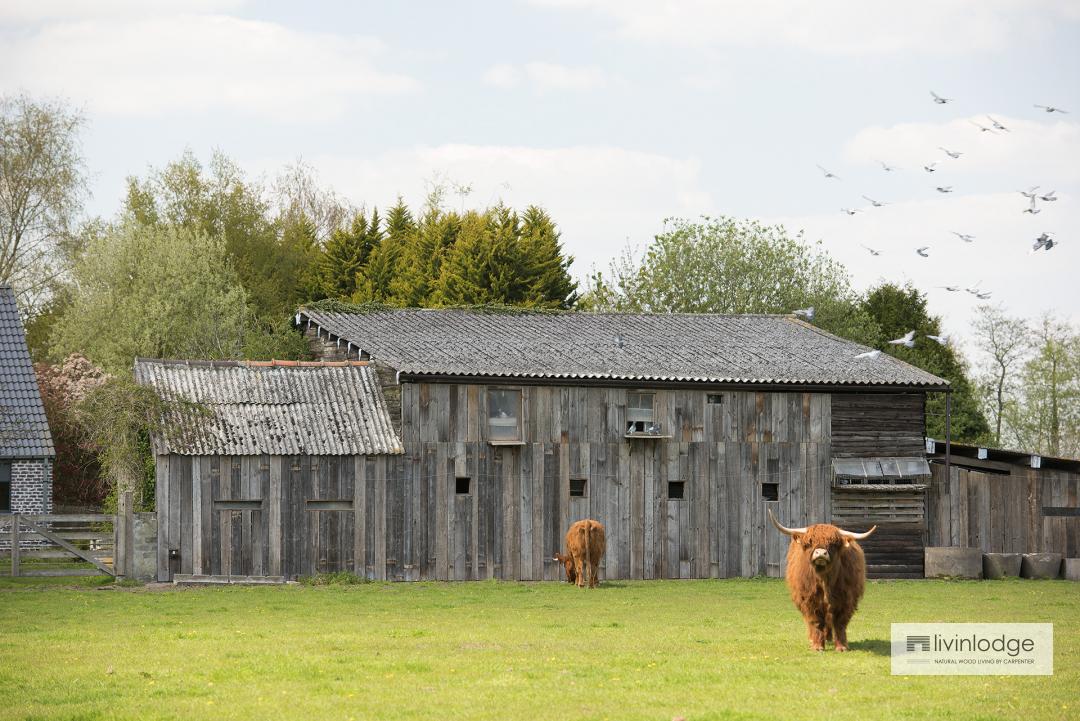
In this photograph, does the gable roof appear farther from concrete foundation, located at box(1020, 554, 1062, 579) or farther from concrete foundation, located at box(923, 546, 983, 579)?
concrete foundation, located at box(1020, 554, 1062, 579)

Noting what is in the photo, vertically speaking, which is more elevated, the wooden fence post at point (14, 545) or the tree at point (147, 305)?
the tree at point (147, 305)

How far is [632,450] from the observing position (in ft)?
117

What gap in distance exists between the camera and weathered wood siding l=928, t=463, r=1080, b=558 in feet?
125

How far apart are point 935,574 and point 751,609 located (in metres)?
12.8

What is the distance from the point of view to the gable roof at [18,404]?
131ft

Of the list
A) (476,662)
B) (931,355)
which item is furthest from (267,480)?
(931,355)

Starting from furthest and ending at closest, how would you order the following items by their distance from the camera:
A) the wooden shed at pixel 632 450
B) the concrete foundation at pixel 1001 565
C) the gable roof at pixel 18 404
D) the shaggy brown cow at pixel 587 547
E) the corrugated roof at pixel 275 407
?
1. the gable roof at pixel 18 404
2. the concrete foundation at pixel 1001 565
3. the wooden shed at pixel 632 450
4. the corrugated roof at pixel 275 407
5. the shaggy brown cow at pixel 587 547

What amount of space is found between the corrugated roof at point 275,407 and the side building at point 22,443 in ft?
21.8

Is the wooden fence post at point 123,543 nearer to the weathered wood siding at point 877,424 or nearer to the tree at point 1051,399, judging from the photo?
the weathered wood siding at point 877,424

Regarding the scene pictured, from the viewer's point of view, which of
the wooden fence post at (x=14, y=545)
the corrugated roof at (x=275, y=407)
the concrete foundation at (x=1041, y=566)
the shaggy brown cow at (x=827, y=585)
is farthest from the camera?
→ the concrete foundation at (x=1041, y=566)

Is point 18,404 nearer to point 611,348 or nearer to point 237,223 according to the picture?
point 611,348

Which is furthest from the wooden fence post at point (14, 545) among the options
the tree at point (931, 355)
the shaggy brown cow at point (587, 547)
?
the tree at point (931, 355)
